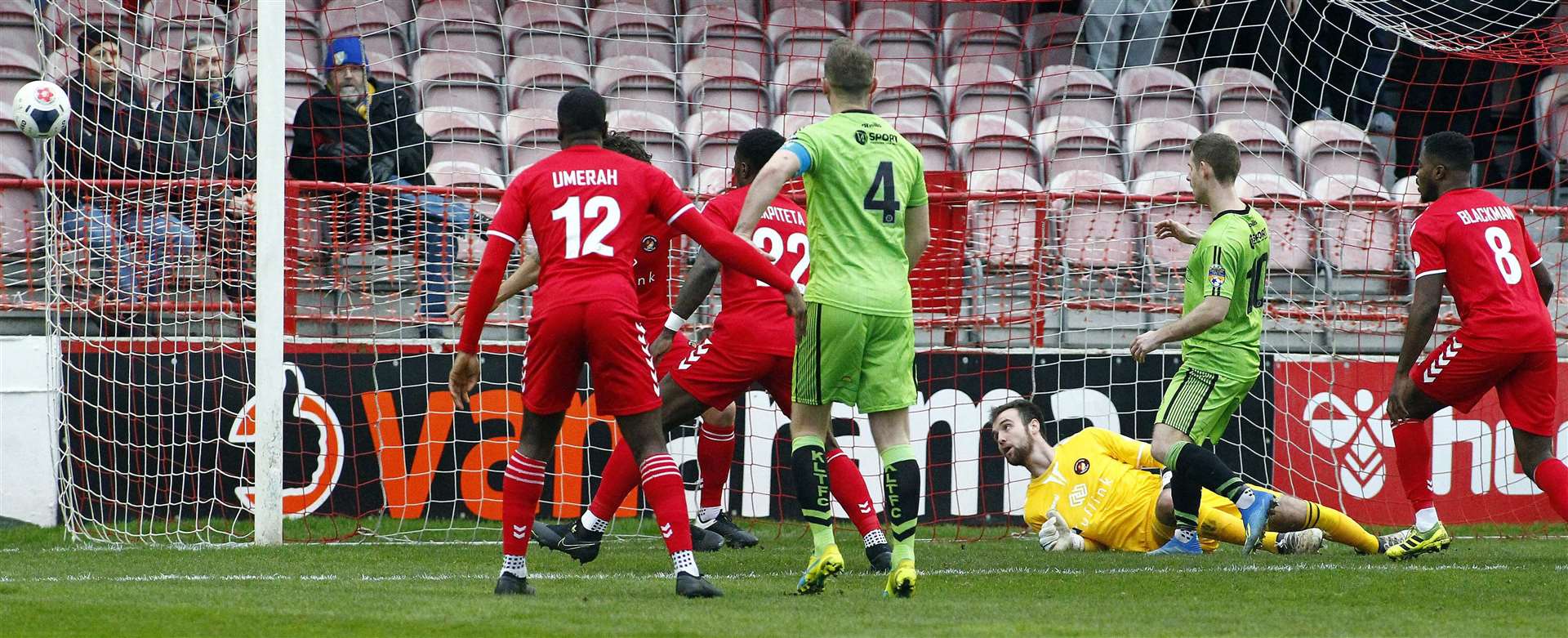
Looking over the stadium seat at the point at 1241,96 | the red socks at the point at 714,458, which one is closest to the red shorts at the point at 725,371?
the red socks at the point at 714,458

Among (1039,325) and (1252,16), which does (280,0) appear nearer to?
(1039,325)

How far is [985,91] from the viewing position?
38.6ft

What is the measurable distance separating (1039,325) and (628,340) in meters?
4.95

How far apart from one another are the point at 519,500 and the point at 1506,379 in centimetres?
456

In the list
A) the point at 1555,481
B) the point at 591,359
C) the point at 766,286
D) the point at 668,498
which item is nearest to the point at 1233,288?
the point at 1555,481

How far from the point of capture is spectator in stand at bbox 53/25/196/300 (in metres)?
9.05

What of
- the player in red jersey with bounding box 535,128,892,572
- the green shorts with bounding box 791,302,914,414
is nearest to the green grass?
the player in red jersey with bounding box 535,128,892,572

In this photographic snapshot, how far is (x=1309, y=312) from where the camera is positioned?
33.5 ft

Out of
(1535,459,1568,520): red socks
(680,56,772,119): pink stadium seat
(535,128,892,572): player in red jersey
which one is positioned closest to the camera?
(1535,459,1568,520): red socks

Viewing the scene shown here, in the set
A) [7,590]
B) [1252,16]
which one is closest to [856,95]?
[7,590]

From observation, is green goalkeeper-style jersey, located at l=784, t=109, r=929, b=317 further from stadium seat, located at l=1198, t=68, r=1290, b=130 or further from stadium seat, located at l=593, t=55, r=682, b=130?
stadium seat, located at l=1198, t=68, r=1290, b=130

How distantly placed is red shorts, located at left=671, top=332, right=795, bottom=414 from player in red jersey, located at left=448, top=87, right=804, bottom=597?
155cm

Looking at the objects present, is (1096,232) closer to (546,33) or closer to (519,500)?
(546,33)

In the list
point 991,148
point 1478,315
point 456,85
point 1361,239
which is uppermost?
point 456,85
